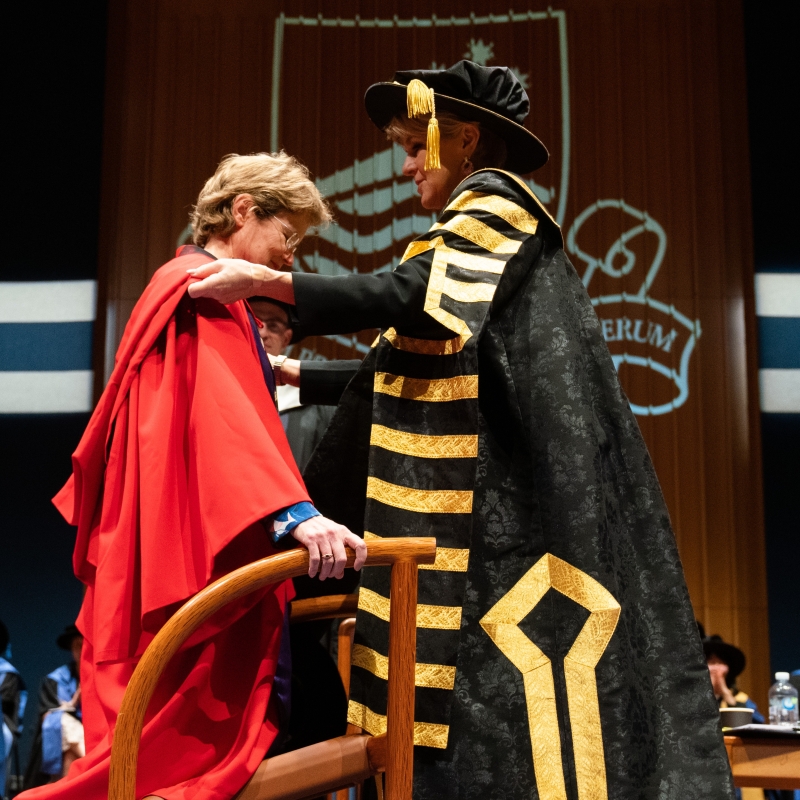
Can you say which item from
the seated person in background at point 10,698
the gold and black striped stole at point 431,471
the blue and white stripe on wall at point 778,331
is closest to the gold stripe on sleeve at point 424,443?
the gold and black striped stole at point 431,471

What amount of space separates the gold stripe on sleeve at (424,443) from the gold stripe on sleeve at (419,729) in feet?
1.39

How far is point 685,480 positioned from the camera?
612 cm

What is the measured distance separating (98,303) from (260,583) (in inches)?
207

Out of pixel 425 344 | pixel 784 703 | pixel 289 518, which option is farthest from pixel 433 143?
pixel 784 703

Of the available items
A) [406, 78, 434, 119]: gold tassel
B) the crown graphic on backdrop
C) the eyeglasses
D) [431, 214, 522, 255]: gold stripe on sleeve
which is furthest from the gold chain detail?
the crown graphic on backdrop

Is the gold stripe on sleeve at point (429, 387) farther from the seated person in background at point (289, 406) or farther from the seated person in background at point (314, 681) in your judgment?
the seated person in background at point (289, 406)

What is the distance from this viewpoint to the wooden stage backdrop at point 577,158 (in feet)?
20.1

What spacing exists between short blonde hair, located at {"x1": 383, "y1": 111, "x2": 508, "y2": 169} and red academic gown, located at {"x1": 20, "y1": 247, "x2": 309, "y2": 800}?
25.2 inches

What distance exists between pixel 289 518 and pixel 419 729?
16.6 inches

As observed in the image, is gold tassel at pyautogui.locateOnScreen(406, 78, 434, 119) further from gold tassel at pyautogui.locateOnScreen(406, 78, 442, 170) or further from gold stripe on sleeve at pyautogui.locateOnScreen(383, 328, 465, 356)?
gold stripe on sleeve at pyautogui.locateOnScreen(383, 328, 465, 356)

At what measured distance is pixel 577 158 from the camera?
636 cm

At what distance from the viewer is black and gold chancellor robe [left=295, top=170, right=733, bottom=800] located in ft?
5.42

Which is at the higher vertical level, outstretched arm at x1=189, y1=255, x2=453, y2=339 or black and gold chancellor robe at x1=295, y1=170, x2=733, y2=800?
outstretched arm at x1=189, y1=255, x2=453, y2=339

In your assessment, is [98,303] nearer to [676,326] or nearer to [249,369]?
[676,326]
